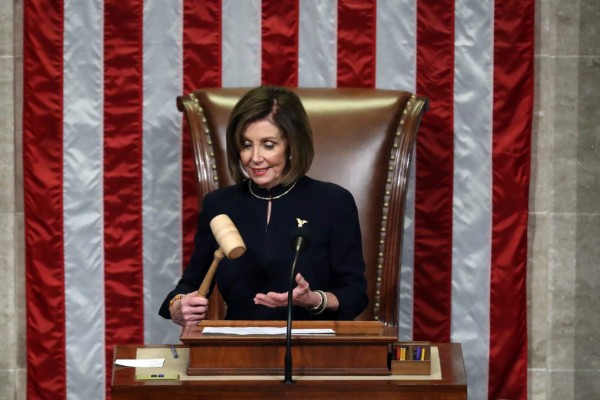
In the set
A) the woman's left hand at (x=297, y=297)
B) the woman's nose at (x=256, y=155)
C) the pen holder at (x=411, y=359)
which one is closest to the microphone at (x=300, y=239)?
the woman's left hand at (x=297, y=297)

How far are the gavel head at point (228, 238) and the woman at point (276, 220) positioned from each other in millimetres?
559

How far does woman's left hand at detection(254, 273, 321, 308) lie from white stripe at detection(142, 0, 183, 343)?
4.91ft

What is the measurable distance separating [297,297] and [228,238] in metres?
0.34

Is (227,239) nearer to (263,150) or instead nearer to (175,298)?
(175,298)

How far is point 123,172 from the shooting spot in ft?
15.3

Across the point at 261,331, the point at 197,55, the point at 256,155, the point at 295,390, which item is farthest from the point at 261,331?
the point at 197,55

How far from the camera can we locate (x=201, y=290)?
10.6 feet

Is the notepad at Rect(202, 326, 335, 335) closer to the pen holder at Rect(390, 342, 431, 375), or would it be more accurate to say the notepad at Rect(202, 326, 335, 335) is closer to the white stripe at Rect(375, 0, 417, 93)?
the pen holder at Rect(390, 342, 431, 375)

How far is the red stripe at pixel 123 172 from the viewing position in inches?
181

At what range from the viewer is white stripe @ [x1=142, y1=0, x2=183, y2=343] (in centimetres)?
462

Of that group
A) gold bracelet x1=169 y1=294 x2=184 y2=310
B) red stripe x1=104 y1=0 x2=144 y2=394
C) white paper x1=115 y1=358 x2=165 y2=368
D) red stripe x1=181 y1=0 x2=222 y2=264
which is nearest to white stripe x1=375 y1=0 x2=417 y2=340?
red stripe x1=181 y1=0 x2=222 y2=264

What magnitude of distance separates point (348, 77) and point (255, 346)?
6.45ft

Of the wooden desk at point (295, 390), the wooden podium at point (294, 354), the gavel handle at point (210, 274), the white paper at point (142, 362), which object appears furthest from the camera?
the gavel handle at point (210, 274)

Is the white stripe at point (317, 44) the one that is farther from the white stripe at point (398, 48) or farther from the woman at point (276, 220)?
the woman at point (276, 220)
